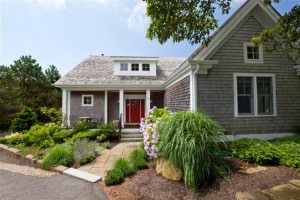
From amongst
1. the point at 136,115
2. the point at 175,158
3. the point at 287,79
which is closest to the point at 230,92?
the point at 287,79

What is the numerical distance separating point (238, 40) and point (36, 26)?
8.85 meters

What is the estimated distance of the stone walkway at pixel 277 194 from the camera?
2857mm

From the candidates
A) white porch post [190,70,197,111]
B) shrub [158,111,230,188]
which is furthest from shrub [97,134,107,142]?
shrub [158,111,230,188]

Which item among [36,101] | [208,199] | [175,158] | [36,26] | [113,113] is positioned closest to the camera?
[208,199]

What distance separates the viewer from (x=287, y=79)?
6.79 meters

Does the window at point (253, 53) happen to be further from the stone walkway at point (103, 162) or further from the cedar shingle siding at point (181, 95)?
the stone walkway at point (103, 162)

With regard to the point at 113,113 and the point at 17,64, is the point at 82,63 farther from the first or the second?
the point at 17,64

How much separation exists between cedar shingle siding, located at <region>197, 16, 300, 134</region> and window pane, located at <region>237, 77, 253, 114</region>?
0.34 meters

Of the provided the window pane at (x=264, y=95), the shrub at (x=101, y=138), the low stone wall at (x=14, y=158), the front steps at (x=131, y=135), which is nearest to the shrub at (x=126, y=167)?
the low stone wall at (x=14, y=158)

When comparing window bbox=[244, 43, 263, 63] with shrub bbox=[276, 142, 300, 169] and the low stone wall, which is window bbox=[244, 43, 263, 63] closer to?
shrub bbox=[276, 142, 300, 169]

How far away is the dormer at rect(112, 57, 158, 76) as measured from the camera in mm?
11938

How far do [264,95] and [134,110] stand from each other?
816 centimetres

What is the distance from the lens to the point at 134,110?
12.3m

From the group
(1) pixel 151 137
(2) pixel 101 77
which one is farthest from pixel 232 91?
(2) pixel 101 77
